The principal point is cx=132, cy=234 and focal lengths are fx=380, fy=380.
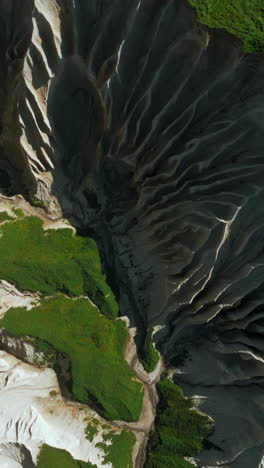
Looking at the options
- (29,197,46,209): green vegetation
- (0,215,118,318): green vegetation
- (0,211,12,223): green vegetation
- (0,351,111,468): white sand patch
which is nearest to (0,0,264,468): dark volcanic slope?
(29,197,46,209): green vegetation

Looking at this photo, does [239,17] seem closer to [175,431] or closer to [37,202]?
[37,202]

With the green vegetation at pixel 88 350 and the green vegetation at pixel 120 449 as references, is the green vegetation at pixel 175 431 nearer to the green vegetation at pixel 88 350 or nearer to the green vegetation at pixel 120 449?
the green vegetation at pixel 120 449

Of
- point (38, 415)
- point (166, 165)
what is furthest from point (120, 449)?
point (166, 165)

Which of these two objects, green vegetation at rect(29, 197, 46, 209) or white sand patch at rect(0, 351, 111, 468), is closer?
white sand patch at rect(0, 351, 111, 468)

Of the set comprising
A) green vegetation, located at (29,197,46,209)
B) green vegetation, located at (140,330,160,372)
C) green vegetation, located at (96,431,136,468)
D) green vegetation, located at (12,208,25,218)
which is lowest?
green vegetation, located at (96,431,136,468)

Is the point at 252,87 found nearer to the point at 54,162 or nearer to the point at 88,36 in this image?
the point at 88,36

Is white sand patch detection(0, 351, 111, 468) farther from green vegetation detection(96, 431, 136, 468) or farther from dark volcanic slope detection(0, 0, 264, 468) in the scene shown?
dark volcanic slope detection(0, 0, 264, 468)

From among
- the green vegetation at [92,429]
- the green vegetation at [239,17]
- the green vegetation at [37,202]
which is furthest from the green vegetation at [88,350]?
the green vegetation at [239,17]
